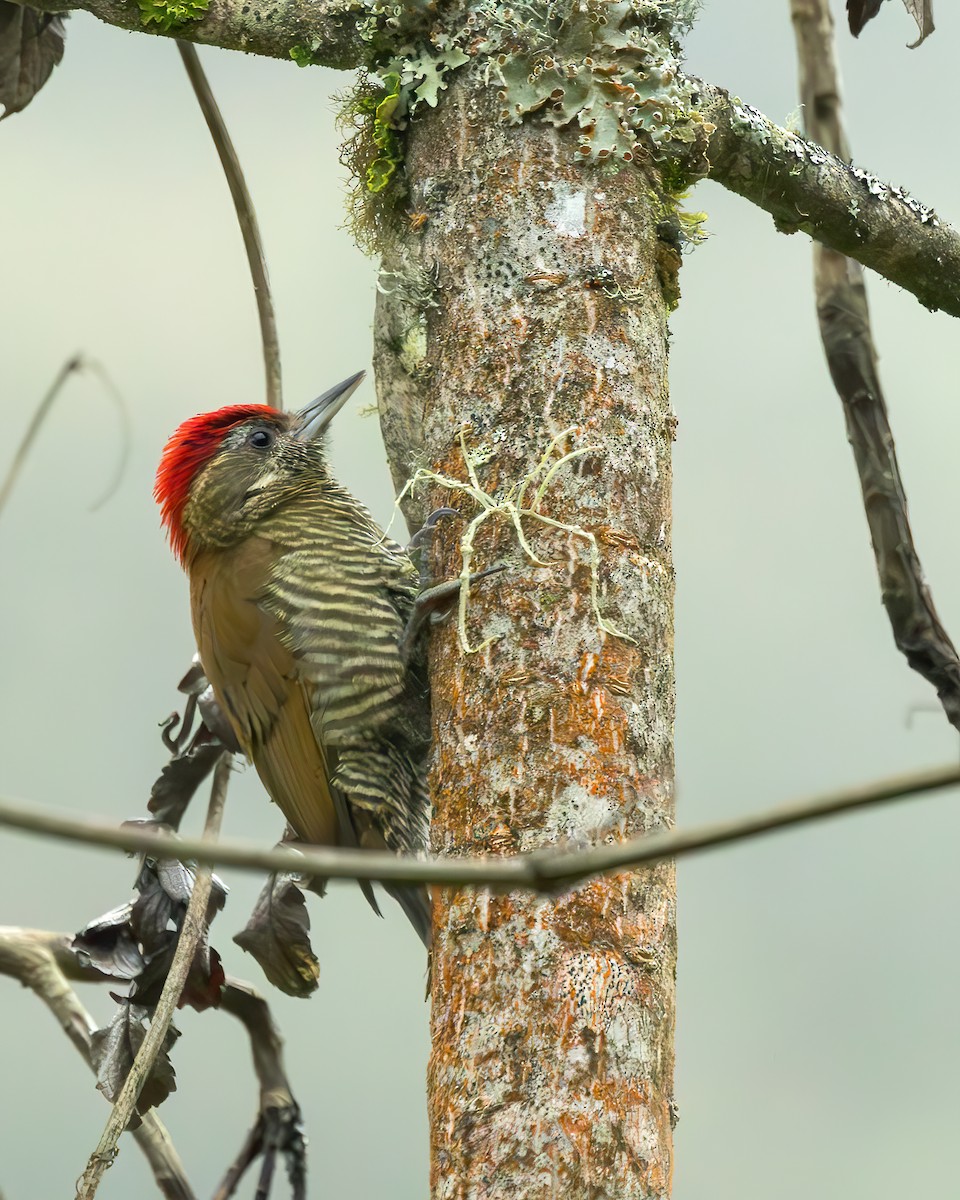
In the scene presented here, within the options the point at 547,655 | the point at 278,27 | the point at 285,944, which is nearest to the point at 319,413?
the point at 278,27

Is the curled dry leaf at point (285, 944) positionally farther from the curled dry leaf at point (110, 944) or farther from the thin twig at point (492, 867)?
the thin twig at point (492, 867)

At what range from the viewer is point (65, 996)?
269 cm

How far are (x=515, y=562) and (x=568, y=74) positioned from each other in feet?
2.36

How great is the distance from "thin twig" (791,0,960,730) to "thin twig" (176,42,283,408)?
1066mm

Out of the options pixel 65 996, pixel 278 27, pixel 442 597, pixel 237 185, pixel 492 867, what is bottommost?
pixel 492 867

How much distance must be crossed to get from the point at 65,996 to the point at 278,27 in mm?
1827

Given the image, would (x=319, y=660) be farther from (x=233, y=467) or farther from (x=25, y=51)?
(x=25, y=51)

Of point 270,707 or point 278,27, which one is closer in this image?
point 278,27

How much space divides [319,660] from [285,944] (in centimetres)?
52

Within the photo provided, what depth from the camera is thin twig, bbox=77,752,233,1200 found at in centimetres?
200

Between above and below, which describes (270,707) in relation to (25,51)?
below

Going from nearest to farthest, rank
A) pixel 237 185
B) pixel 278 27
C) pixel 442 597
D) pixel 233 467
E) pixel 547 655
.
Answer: pixel 547 655 < pixel 442 597 < pixel 278 27 < pixel 237 185 < pixel 233 467

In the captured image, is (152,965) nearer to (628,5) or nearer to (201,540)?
(201,540)

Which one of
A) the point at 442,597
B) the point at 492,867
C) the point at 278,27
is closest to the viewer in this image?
the point at 492,867
